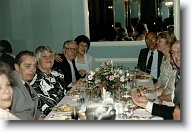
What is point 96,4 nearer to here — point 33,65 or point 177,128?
point 33,65

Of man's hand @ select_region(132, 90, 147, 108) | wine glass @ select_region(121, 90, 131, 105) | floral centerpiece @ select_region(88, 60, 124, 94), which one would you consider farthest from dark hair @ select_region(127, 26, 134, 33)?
man's hand @ select_region(132, 90, 147, 108)

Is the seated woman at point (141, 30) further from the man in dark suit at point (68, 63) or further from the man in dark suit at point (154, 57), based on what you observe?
the man in dark suit at point (68, 63)

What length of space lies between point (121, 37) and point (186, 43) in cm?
482

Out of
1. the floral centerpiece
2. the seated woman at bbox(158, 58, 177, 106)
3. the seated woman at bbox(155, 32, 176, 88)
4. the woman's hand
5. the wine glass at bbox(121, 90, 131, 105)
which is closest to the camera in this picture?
the wine glass at bbox(121, 90, 131, 105)

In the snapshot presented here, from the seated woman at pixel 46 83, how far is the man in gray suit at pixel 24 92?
16cm

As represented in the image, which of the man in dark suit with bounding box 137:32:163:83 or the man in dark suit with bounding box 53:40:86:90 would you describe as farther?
the man in dark suit with bounding box 137:32:163:83

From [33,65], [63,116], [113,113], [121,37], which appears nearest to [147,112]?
[63,116]

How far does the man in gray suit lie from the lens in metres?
2.17

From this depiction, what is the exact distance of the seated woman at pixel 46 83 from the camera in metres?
2.72

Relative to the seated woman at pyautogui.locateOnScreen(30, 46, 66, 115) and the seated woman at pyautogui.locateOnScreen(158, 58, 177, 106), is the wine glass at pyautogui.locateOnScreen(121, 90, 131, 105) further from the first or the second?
the seated woman at pyautogui.locateOnScreen(30, 46, 66, 115)

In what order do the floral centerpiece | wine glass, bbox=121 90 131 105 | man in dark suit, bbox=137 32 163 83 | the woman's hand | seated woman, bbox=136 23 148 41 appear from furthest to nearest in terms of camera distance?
1. seated woman, bbox=136 23 148 41
2. man in dark suit, bbox=137 32 163 83
3. the woman's hand
4. the floral centerpiece
5. wine glass, bbox=121 90 131 105

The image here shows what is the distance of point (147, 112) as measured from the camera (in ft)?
7.27

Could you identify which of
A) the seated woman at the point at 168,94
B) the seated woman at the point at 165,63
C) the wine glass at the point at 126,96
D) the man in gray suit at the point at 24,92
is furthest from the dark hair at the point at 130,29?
the man in gray suit at the point at 24,92

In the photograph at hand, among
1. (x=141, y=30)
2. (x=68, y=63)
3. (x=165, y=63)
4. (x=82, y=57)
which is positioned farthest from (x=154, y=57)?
(x=141, y=30)
